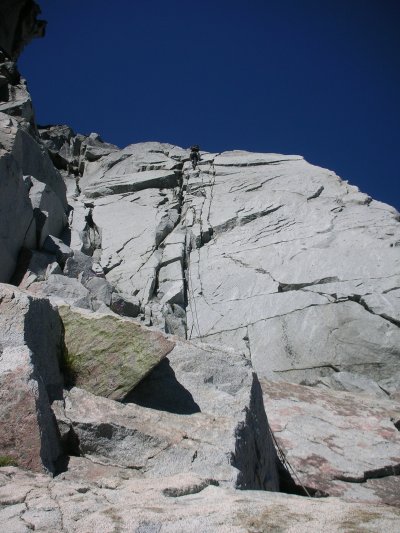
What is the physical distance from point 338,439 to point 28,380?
5.57 metres

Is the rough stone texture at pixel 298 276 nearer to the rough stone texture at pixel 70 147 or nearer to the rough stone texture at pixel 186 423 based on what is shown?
the rough stone texture at pixel 186 423

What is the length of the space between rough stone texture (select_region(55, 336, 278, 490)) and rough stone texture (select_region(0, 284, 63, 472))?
1.26 feet

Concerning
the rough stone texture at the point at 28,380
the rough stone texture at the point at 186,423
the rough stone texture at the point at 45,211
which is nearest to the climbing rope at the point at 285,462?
the rough stone texture at the point at 186,423

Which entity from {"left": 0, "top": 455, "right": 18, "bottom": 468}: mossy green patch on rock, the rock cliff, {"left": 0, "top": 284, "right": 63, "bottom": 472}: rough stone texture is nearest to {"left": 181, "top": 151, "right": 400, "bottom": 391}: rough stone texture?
the rock cliff

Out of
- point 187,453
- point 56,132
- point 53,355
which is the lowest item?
point 187,453

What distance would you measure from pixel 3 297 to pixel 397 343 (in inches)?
506

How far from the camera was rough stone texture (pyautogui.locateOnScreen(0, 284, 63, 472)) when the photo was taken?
12.0 ft

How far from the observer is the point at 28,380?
156 inches

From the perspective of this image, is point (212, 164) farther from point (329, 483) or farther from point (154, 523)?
point (154, 523)

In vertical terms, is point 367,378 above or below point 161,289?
below

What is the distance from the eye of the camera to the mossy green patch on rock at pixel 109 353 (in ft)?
17.0

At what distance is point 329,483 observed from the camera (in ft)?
20.3

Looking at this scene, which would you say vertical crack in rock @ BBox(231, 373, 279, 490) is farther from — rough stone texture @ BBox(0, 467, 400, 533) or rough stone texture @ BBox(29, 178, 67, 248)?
rough stone texture @ BBox(29, 178, 67, 248)

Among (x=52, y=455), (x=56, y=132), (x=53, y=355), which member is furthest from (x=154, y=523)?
(x=56, y=132)
